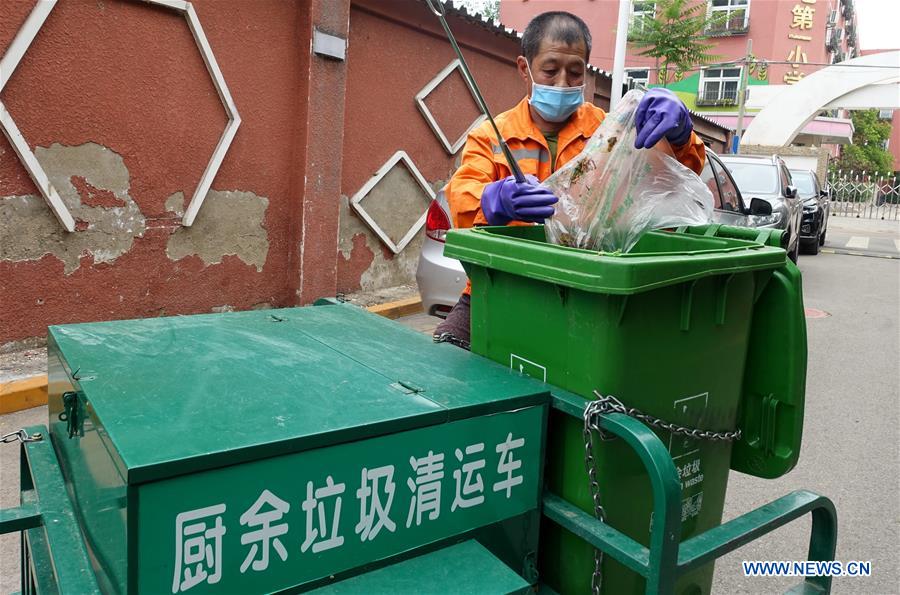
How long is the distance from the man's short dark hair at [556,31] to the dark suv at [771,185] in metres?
7.45

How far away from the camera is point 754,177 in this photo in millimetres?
10062

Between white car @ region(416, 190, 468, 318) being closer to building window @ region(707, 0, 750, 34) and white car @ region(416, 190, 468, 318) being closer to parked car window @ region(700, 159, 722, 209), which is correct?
parked car window @ region(700, 159, 722, 209)

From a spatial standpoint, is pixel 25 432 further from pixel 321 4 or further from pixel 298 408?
pixel 321 4

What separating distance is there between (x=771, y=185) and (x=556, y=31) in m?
8.51

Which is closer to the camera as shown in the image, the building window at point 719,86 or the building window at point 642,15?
the building window at point 642,15

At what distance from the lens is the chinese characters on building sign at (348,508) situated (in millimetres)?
1109

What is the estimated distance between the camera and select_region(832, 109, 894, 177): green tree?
46375 mm

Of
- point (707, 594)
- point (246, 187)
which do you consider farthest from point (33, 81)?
point (707, 594)

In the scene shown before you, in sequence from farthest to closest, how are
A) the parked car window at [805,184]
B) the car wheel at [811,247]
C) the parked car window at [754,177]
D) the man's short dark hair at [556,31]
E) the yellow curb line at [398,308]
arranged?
the car wheel at [811,247] < the parked car window at [805,184] < the parked car window at [754,177] < the yellow curb line at [398,308] < the man's short dark hair at [556,31]

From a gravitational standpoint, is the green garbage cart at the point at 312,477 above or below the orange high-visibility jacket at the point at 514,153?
below

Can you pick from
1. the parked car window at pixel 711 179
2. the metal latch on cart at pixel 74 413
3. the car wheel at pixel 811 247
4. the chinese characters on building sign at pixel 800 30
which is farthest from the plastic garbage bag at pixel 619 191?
the chinese characters on building sign at pixel 800 30

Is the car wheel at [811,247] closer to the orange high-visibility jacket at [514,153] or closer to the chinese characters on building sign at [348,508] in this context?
the orange high-visibility jacket at [514,153]

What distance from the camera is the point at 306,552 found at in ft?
4.02

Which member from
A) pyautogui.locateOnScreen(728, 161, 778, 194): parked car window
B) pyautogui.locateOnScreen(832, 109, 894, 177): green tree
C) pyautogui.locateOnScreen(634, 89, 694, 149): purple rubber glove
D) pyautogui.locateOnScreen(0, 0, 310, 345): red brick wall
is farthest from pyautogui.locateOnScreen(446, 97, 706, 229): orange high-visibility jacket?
pyautogui.locateOnScreen(832, 109, 894, 177): green tree
